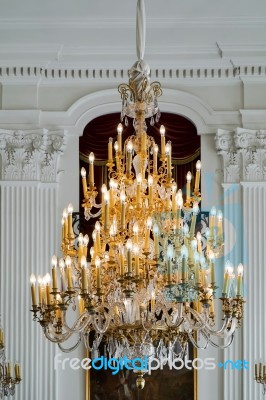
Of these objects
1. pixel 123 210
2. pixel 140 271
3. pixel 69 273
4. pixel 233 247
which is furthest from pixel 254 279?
pixel 69 273

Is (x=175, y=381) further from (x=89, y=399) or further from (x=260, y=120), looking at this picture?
(x=260, y=120)

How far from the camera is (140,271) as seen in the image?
850cm

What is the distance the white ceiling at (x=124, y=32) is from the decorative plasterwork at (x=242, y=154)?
0.90 meters

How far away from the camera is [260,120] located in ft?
40.7

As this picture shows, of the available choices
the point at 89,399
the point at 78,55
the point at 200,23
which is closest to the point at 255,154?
the point at 200,23

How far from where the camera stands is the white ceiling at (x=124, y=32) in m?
11.6

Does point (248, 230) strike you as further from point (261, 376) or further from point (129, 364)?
point (129, 364)

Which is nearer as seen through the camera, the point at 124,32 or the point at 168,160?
the point at 168,160

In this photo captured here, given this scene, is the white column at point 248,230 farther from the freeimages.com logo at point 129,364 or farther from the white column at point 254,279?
the freeimages.com logo at point 129,364

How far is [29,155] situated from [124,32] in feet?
5.99

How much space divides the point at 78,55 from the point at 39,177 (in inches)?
60.5

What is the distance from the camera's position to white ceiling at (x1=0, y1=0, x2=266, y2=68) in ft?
38.2

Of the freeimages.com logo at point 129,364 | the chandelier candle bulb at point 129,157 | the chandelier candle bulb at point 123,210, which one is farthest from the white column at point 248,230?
the chandelier candle bulb at point 123,210

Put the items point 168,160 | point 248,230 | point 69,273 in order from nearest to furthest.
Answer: point 69,273 < point 168,160 < point 248,230
